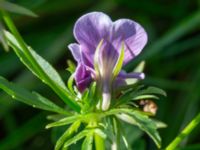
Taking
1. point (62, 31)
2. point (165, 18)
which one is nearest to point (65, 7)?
point (62, 31)

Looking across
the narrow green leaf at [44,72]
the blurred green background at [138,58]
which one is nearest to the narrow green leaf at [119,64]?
the narrow green leaf at [44,72]

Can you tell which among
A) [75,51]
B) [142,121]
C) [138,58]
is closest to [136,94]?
[142,121]

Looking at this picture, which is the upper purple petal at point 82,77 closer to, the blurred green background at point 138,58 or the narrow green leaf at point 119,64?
the narrow green leaf at point 119,64

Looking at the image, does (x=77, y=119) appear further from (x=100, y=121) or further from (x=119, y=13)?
(x=119, y=13)

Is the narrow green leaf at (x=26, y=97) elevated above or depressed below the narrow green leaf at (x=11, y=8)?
below

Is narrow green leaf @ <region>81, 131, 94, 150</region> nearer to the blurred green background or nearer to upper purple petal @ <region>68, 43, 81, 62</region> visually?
upper purple petal @ <region>68, 43, 81, 62</region>

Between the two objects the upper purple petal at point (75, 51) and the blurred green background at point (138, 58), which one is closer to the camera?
the upper purple petal at point (75, 51)

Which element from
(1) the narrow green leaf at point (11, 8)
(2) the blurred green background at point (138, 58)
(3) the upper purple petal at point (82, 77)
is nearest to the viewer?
(1) the narrow green leaf at point (11, 8)
